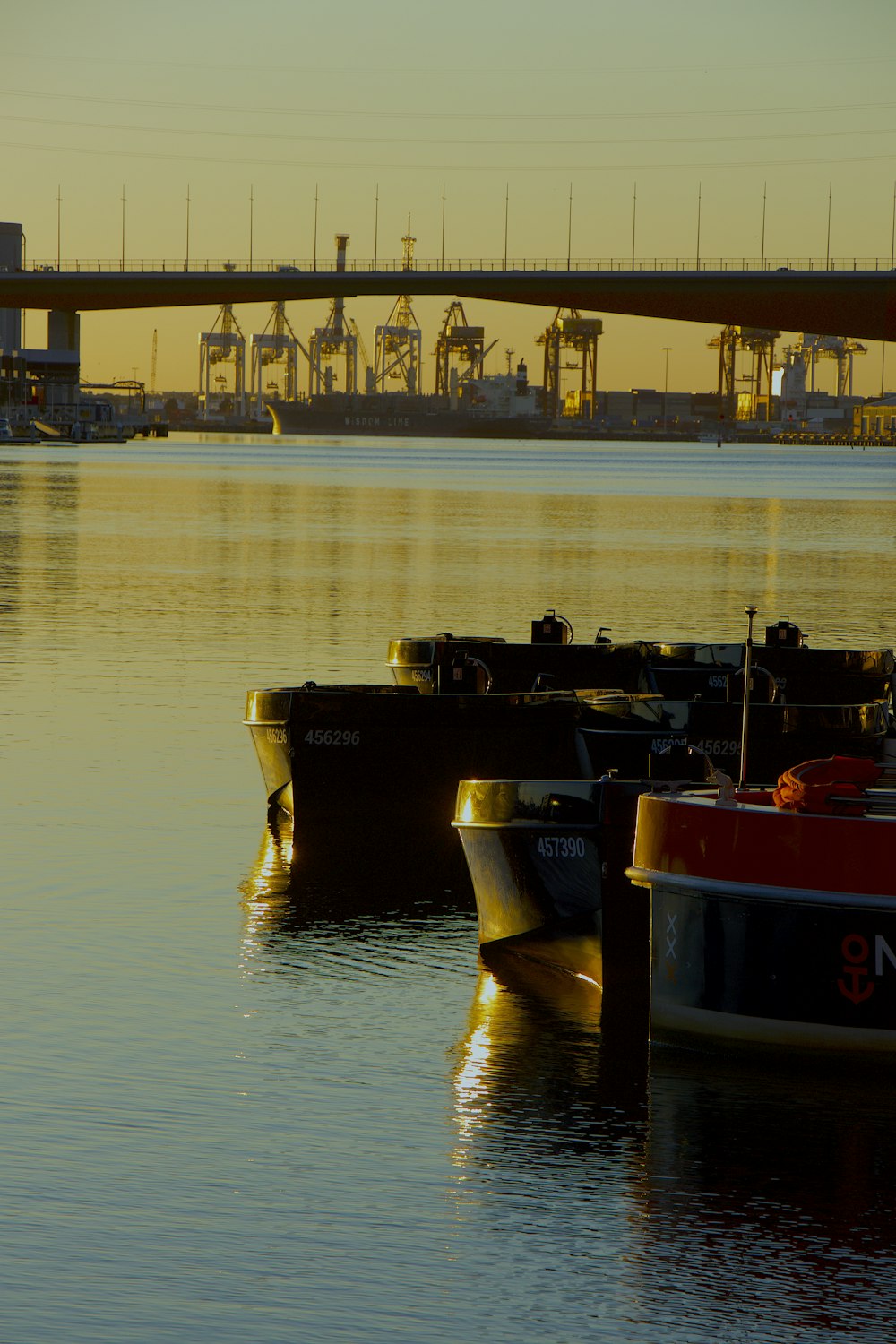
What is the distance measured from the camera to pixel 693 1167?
311 inches

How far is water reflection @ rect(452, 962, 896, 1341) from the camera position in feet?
21.9

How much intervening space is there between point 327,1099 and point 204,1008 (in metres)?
1.47

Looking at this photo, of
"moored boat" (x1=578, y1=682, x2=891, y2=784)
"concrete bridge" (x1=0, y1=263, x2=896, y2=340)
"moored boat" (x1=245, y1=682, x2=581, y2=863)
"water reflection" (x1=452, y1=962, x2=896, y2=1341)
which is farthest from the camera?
"concrete bridge" (x1=0, y1=263, x2=896, y2=340)

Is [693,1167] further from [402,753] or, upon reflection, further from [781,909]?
[402,753]

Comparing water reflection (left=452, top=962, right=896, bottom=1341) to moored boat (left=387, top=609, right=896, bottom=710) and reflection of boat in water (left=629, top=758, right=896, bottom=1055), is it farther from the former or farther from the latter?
moored boat (left=387, top=609, right=896, bottom=710)

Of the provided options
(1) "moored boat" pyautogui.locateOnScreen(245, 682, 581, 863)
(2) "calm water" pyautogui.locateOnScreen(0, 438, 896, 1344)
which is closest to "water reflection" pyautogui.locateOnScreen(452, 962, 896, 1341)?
(2) "calm water" pyautogui.locateOnScreen(0, 438, 896, 1344)

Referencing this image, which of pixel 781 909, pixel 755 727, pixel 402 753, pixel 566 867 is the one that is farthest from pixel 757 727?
pixel 781 909

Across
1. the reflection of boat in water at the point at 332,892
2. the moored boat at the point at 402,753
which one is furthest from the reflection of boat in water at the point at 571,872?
the moored boat at the point at 402,753

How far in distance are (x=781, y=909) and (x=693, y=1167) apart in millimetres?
1147

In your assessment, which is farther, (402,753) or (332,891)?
(402,753)

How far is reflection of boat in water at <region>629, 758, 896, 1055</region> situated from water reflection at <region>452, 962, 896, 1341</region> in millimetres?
263

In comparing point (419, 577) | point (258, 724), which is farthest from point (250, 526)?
point (258, 724)

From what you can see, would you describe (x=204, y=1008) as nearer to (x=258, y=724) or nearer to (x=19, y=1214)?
(x=19, y=1214)

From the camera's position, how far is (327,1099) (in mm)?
8562
